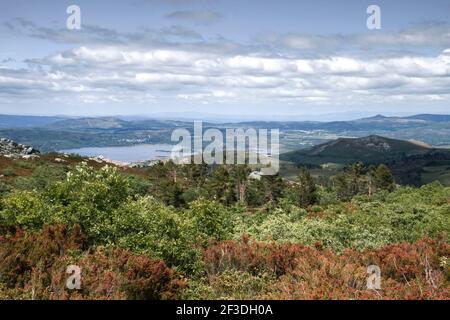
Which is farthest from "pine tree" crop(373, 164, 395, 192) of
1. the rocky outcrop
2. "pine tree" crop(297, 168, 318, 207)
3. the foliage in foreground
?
the foliage in foreground

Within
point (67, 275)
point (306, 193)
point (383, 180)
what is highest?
point (67, 275)

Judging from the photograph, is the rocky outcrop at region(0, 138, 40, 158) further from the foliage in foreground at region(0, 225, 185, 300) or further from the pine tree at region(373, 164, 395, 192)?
the foliage in foreground at region(0, 225, 185, 300)

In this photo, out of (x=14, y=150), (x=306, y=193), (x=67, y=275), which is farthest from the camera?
(x=14, y=150)

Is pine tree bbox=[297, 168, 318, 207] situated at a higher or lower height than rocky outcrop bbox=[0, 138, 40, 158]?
lower

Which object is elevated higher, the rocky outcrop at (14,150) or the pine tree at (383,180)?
the rocky outcrop at (14,150)

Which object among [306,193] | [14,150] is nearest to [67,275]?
[306,193]

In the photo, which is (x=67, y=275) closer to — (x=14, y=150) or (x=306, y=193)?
(x=306, y=193)

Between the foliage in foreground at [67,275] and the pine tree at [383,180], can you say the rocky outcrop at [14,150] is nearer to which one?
the pine tree at [383,180]

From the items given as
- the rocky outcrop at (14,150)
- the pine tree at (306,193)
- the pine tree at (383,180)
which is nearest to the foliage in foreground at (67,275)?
the pine tree at (306,193)

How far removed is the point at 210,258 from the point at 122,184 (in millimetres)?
7613

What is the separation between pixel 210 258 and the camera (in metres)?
20.0

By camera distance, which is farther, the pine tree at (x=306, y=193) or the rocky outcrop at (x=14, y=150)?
the rocky outcrop at (x=14, y=150)

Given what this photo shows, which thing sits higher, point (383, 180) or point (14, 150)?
point (14, 150)
